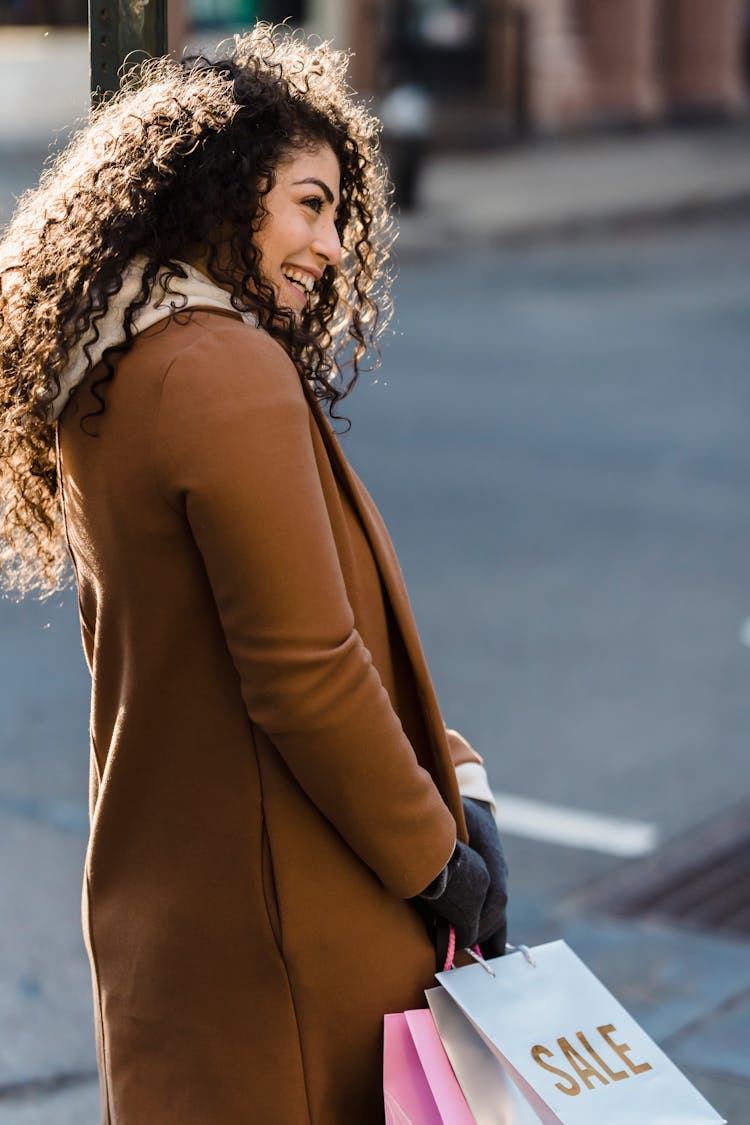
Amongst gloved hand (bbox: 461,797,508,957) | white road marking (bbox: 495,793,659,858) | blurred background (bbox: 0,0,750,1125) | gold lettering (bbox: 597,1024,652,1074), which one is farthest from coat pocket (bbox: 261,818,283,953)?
white road marking (bbox: 495,793,659,858)

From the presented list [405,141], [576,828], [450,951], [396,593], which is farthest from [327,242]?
[405,141]

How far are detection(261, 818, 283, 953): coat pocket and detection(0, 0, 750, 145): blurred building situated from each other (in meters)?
22.0

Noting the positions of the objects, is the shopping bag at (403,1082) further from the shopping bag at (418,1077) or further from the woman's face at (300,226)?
the woman's face at (300,226)

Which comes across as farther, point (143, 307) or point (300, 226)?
point (300, 226)

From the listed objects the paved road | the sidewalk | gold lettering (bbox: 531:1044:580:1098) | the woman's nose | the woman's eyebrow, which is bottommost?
the sidewalk

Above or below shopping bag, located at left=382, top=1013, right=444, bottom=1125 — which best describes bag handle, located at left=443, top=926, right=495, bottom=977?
above

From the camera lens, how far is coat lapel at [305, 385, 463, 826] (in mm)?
2100

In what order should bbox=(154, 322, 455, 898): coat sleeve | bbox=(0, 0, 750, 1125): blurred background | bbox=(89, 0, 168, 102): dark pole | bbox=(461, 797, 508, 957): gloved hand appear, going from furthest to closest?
1. bbox=(0, 0, 750, 1125): blurred background
2. bbox=(89, 0, 168, 102): dark pole
3. bbox=(461, 797, 508, 957): gloved hand
4. bbox=(154, 322, 455, 898): coat sleeve

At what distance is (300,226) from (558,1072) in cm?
110

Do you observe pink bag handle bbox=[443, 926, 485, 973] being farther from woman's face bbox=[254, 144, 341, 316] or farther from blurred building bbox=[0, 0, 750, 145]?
blurred building bbox=[0, 0, 750, 145]

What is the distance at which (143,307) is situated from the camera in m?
2.01

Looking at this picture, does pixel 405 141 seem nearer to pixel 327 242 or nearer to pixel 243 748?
pixel 327 242

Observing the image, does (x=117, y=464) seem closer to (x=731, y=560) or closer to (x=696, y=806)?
(x=696, y=806)

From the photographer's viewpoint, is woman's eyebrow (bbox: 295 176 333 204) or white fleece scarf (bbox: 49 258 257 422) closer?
white fleece scarf (bbox: 49 258 257 422)
